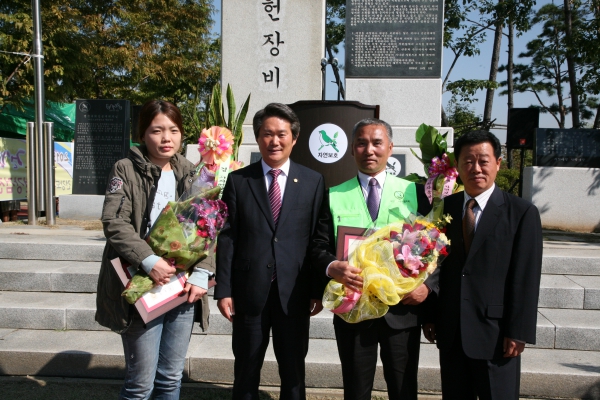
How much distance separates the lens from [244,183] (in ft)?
8.60

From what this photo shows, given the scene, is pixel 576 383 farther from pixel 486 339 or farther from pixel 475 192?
pixel 475 192

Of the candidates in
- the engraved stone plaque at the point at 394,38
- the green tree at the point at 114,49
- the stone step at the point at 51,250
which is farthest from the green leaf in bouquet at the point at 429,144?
the green tree at the point at 114,49

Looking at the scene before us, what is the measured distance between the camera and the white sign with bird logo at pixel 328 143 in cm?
538

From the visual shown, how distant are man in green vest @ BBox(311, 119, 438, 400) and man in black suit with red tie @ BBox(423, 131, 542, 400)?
17cm

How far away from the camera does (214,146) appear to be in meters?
2.93

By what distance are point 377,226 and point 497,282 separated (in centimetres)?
62

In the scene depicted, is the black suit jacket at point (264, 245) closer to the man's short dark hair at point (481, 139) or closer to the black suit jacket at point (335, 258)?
the black suit jacket at point (335, 258)

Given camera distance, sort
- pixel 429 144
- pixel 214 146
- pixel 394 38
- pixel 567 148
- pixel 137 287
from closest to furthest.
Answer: pixel 137 287
pixel 214 146
pixel 429 144
pixel 394 38
pixel 567 148

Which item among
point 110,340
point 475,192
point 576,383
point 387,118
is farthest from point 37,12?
point 576,383

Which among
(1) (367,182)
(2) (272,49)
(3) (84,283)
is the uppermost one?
(2) (272,49)

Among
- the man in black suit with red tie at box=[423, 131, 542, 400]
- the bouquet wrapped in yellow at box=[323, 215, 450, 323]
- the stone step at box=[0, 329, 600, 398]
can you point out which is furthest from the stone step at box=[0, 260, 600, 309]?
the bouquet wrapped in yellow at box=[323, 215, 450, 323]

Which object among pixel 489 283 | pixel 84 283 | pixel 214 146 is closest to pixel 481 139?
pixel 489 283

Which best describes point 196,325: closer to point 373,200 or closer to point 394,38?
point 373,200

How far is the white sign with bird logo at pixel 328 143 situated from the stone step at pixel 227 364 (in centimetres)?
209
